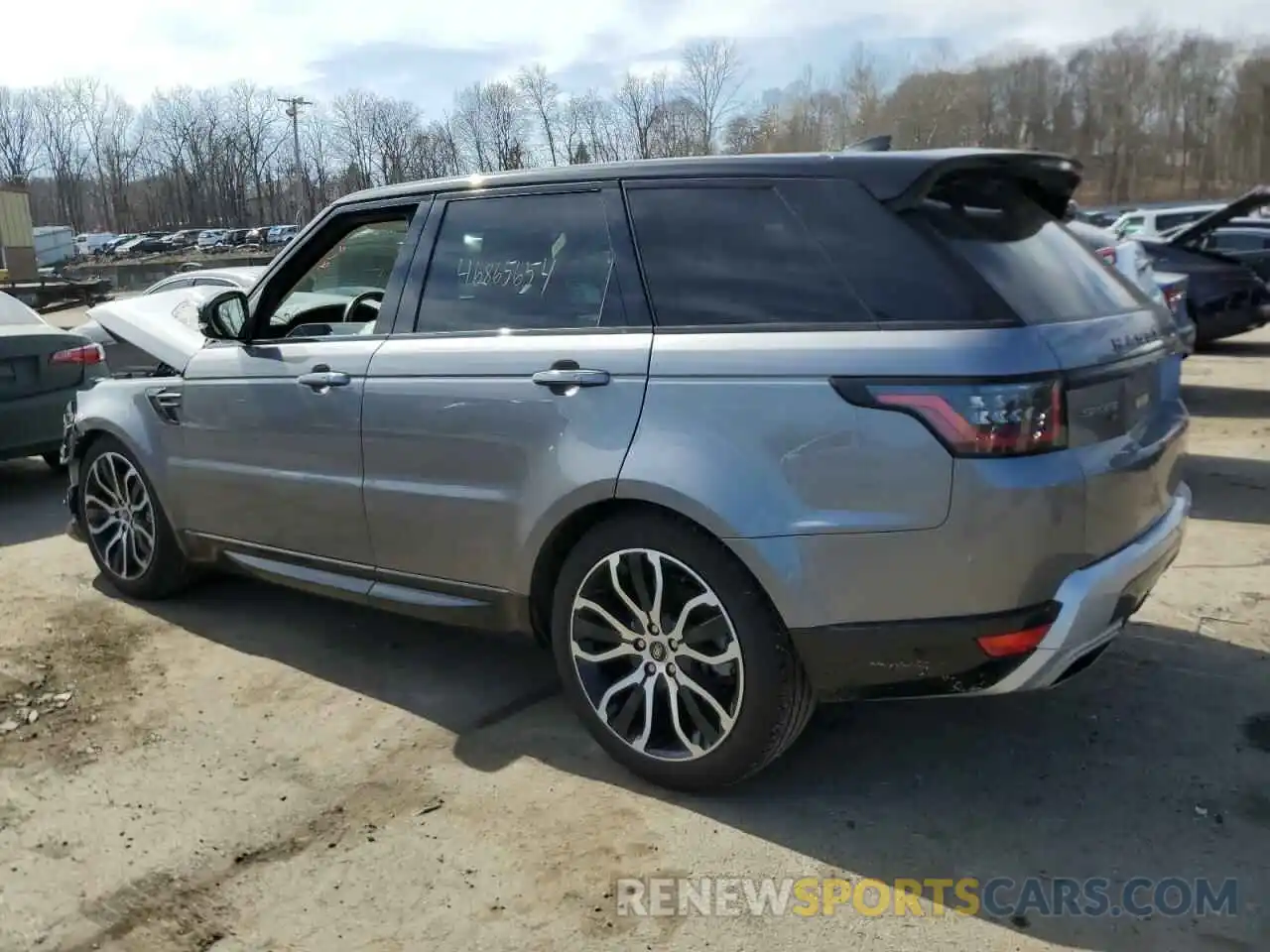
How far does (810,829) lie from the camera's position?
3.10 meters

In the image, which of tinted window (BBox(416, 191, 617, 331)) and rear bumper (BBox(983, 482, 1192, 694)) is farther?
tinted window (BBox(416, 191, 617, 331))

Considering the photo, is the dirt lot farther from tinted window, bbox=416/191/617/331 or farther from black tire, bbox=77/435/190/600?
tinted window, bbox=416/191/617/331

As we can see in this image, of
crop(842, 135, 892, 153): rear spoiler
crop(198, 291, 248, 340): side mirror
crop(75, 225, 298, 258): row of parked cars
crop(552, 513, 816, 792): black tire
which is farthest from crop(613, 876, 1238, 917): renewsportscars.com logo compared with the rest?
crop(75, 225, 298, 258): row of parked cars

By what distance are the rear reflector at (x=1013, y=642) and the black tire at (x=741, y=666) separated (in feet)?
1.69

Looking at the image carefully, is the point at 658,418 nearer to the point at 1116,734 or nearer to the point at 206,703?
the point at 1116,734

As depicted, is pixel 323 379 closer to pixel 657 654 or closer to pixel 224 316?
pixel 224 316

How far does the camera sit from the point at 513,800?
3.33 metres

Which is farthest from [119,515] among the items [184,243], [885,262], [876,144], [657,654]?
[184,243]

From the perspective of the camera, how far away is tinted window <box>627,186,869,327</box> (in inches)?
118

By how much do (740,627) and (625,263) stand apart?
3.96ft

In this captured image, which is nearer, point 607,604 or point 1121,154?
point 607,604

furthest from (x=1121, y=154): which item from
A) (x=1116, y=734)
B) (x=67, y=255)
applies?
(x=1116, y=734)

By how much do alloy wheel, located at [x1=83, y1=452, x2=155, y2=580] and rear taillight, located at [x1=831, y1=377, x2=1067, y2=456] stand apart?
12.5ft

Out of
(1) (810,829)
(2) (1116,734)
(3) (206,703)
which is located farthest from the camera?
(3) (206,703)
